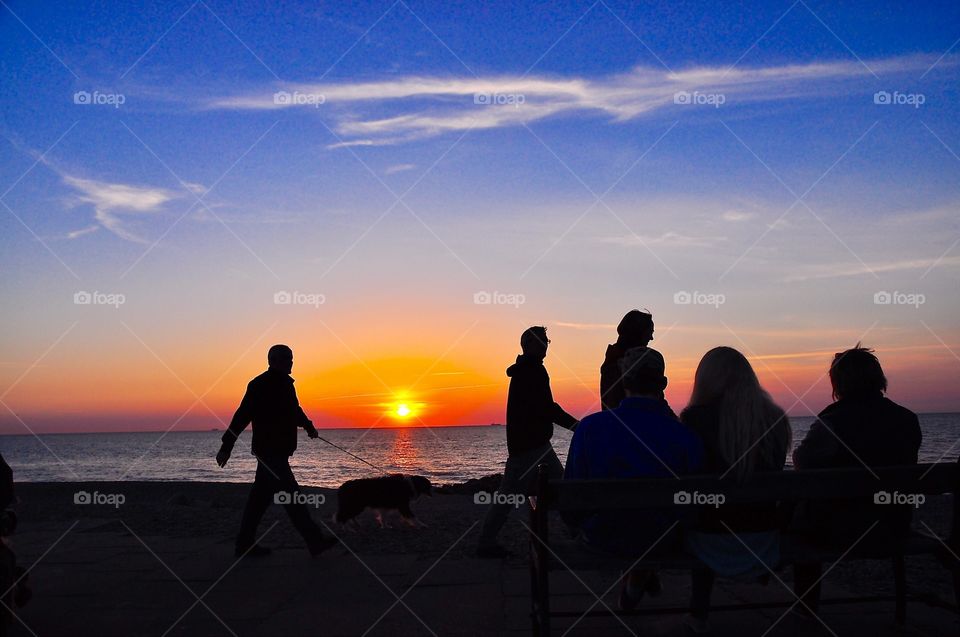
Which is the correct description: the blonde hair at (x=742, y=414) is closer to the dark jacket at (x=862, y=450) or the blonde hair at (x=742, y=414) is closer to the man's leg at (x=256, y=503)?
the dark jacket at (x=862, y=450)

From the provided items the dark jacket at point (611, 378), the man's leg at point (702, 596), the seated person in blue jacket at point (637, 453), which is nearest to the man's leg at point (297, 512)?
the dark jacket at point (611, 378)

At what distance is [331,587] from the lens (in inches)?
218

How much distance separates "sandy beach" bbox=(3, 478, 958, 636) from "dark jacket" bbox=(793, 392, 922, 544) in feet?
1.99

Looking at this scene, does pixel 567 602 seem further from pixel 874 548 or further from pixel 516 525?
pixel 516 525

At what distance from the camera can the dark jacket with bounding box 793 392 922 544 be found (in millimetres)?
4145

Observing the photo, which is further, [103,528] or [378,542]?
[103,528]

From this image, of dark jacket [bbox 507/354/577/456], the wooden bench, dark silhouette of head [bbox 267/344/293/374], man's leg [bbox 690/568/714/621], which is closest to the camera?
the wooden bench

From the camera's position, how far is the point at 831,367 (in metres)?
4.30

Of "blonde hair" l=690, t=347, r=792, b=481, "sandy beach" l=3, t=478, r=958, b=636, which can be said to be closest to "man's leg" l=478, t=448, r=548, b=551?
"sandy beach" l=3, t=478, r=958, b=636

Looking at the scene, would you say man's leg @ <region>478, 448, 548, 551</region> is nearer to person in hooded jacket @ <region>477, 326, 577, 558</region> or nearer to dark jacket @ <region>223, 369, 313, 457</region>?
person in hooded jacket @ <region>477, 326, 577, 558</region>

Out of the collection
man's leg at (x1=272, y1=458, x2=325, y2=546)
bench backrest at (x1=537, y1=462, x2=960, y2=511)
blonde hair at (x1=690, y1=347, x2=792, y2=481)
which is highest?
blonde hair at (x1=690, y1=347, x2=792, y2=481)

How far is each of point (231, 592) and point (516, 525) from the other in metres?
3.42

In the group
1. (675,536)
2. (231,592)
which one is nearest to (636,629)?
(675,536)

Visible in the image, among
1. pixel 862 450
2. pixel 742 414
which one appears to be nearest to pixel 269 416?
pixel 742 414
